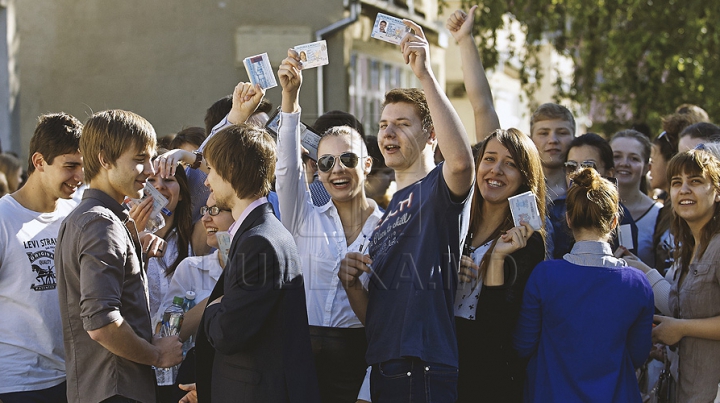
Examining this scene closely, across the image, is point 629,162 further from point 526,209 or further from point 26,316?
point 26,316

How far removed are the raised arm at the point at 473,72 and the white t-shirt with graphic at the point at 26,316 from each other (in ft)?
8.15

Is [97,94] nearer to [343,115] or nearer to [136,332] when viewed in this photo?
[343,115]

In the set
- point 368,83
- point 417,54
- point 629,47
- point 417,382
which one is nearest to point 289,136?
point 417,54

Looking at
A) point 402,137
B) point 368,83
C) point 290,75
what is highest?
point 368,83

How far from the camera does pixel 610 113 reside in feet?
36.7

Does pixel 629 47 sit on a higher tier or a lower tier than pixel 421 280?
higher

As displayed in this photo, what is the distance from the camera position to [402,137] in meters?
3.38

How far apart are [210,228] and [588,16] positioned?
8.50 m

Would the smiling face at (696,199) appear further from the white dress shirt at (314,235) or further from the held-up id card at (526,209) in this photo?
the white dress shirt at (314,235)

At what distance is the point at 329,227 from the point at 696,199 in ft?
6.25

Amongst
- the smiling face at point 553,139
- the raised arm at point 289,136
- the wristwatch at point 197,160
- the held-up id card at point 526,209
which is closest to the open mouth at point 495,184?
the held-up id card at point 526,209

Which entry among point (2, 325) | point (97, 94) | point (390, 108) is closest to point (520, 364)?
point (390, 108)

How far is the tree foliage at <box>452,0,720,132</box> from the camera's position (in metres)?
9.82

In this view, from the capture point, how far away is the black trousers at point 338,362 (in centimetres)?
348
